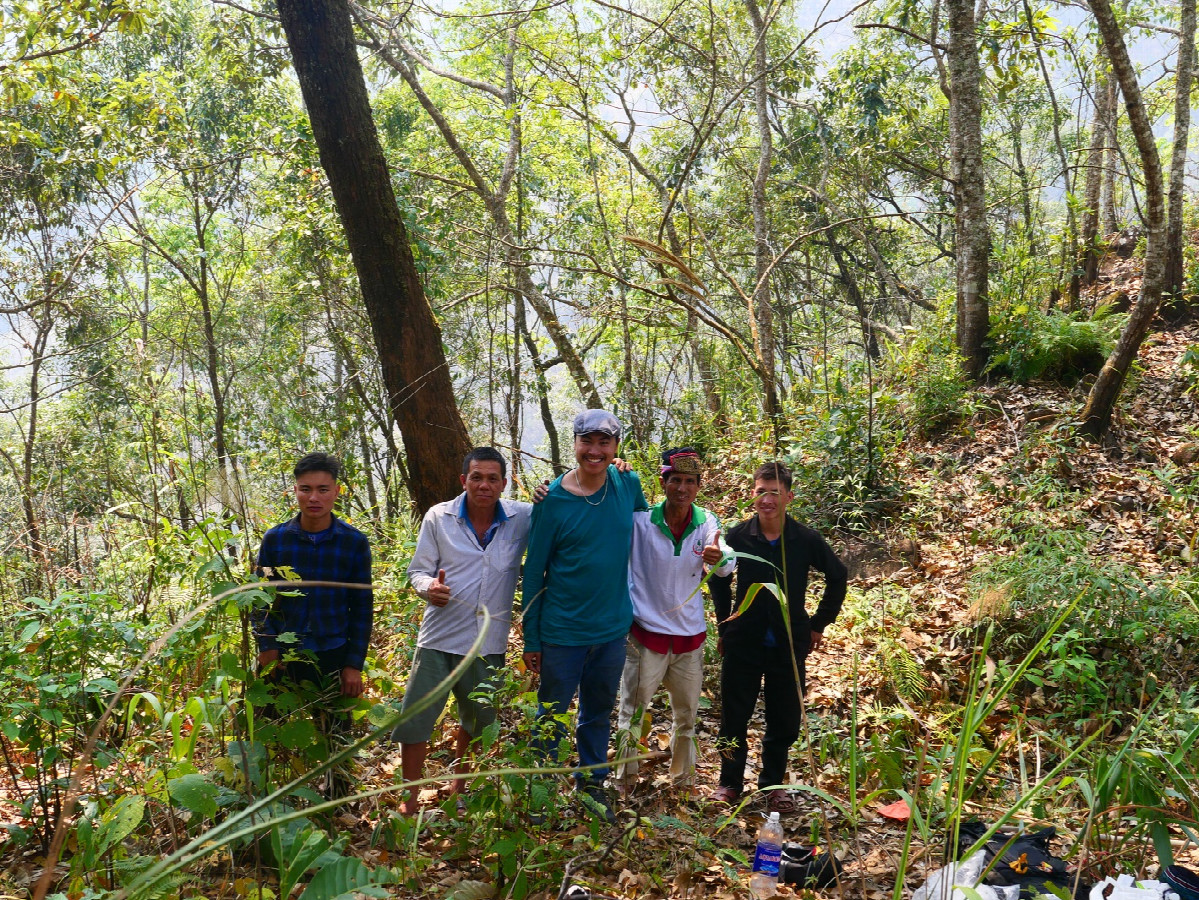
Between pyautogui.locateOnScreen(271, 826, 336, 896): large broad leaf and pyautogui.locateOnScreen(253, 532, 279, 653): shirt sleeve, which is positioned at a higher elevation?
pyautogui.locateOnScreen(253, 532, 279, 653): shirt sleeve

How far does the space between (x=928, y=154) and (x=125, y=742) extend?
51.2ft

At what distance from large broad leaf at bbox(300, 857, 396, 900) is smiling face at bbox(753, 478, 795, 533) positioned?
2.57m

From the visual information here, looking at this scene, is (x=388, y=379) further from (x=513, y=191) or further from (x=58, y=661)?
(x=513, y=191)

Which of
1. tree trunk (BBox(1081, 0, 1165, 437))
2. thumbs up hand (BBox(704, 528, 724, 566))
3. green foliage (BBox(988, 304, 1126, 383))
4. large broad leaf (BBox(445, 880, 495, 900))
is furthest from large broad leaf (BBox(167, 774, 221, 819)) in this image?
green foliage (BBox(988, 304, 1126, 383))

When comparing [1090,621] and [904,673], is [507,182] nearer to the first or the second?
[904,673]

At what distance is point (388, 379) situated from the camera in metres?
5.21

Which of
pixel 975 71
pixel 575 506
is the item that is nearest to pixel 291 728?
pixel 575 506

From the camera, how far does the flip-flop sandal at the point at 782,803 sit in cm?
401

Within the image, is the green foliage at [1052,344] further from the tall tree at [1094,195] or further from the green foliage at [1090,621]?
the green foliage at [1090,621]

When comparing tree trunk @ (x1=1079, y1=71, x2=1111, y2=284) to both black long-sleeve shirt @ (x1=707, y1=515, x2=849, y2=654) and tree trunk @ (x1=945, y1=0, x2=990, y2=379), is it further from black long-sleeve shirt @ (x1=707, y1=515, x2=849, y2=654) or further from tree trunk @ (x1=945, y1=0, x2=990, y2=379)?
black long-sleeve shirt @ (x1=707, y1=515, x2=849, y2=654)

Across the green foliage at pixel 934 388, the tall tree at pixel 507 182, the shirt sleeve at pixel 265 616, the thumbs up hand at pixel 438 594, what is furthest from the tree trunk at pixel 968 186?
the shirt sleeve at pixel 265 616

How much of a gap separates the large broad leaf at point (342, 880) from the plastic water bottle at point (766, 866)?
1.79 m

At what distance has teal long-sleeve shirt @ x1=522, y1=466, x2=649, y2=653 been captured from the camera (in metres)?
3.71

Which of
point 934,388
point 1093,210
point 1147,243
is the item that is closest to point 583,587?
point 1147,243
